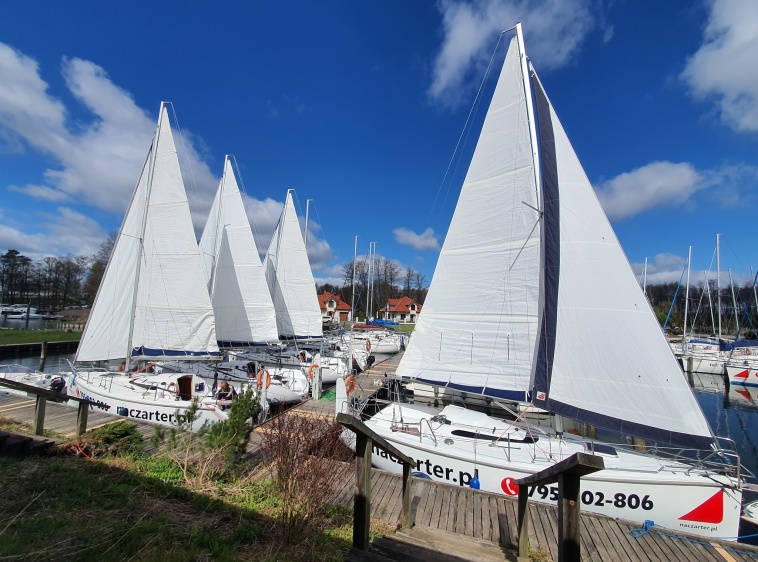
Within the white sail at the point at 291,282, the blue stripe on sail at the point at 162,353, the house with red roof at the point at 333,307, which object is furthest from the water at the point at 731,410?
the house with red roof at the point at 333,307

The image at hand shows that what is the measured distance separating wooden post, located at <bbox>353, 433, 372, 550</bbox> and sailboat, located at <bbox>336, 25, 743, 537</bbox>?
291cm

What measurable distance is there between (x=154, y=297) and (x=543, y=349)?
14179mm

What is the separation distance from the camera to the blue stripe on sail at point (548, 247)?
8.17 meters

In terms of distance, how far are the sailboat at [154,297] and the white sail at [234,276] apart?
5.08 meters

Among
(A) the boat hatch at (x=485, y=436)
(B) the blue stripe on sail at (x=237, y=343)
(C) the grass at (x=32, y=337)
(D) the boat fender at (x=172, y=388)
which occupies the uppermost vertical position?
(B) the blue stripe on sail at (x=237, y=343)

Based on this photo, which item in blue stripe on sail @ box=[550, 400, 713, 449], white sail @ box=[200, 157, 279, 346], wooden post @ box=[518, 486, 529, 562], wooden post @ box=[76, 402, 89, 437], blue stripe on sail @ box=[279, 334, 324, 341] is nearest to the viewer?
wooden post @ box=[518, 486, 529, 562]

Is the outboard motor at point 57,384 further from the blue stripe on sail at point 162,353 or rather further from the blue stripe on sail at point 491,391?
the blue stripe on sail at point 491,391

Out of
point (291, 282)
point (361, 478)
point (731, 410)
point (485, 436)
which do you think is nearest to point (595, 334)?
point (485, 436)

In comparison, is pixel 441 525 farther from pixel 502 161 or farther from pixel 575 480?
pixel 502 161

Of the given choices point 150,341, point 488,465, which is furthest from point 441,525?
point 150,341

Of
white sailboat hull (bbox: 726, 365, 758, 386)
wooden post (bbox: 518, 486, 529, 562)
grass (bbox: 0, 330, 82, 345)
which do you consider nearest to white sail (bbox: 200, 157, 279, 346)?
wooden post (bbox: 518, 486, 529, 562)

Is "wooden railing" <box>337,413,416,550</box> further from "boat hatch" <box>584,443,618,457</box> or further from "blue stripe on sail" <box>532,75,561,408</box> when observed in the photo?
"boat hatch" <box>584,443,618,457</box>

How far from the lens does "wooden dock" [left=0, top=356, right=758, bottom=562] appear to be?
4793mm

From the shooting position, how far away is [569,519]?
267 centimetres
